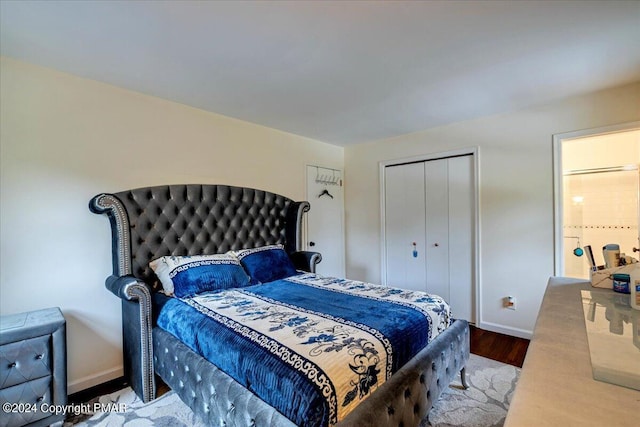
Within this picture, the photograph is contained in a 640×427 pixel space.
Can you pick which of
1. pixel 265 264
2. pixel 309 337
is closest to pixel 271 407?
pixel 309 337

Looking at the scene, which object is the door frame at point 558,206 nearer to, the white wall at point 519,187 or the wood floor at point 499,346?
the white wall at point 519,187

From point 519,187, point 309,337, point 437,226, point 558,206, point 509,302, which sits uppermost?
point 519,187

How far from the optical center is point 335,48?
192cm

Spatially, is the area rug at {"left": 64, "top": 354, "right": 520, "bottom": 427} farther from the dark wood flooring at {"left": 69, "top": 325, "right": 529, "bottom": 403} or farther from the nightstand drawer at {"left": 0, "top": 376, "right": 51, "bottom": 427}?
the nightstand drawer at {"left": 0, "top": 376, "right": 51, "bottom": 427}

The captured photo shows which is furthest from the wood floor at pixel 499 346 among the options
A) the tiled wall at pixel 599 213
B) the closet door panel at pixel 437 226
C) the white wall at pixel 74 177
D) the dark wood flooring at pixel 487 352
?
the white wall at pixel 74 177

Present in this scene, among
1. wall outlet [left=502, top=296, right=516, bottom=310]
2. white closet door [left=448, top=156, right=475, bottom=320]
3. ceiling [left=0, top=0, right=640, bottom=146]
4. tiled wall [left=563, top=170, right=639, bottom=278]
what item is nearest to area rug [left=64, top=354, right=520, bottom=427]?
wall outlet [left=502, top=296, right=516, bottom=310]

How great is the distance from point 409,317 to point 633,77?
2778 mm

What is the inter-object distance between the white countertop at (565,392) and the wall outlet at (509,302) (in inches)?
90.6

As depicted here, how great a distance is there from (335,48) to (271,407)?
210 centimetres

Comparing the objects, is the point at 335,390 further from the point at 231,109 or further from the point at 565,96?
the point at 565,96

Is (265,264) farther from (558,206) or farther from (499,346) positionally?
(558,206)

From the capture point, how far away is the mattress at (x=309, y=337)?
124 centimetres

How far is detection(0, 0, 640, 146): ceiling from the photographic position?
1.57m

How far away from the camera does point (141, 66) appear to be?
212 centimetres
